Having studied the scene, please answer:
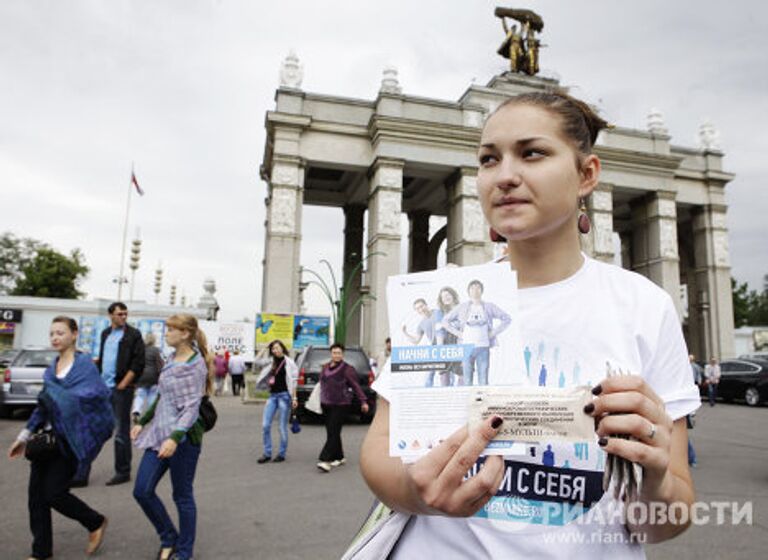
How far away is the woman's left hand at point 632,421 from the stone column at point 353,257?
33031 millimetres

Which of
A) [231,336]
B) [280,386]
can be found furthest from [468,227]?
[280,386]

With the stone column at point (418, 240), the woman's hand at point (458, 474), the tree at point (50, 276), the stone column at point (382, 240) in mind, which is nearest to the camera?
the woman's hand at point (458, 474)

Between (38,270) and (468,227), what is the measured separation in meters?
43.4

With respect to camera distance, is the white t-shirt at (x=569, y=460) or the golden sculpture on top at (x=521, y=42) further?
the golden sculpture on top at (x=521, y=42)

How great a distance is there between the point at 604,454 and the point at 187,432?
427 centimetres

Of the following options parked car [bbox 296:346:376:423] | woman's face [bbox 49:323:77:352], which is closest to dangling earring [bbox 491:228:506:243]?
woman's face [bbox 49:323:77:352]

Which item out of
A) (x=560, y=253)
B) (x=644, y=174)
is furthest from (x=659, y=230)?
(x=560, y=253)

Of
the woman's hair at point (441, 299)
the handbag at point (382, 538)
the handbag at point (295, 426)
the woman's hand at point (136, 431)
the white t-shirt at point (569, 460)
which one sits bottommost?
the handbag at point (295, 426)

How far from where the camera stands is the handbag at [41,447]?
4.55 meters

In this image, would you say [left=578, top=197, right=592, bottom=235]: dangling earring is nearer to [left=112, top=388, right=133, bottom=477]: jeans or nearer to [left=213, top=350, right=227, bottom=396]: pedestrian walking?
[left=112, top=388, right=133, bottom=477]: jeans

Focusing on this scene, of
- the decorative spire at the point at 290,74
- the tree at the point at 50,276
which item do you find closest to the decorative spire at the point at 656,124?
the decorative spire at the point at 290,74

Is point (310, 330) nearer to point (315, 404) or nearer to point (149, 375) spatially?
point (149, 375)

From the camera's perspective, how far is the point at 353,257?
120 ft

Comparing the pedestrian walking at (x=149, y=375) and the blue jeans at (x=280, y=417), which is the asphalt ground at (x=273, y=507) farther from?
the pedestrian walking at (x=149, y=375)
